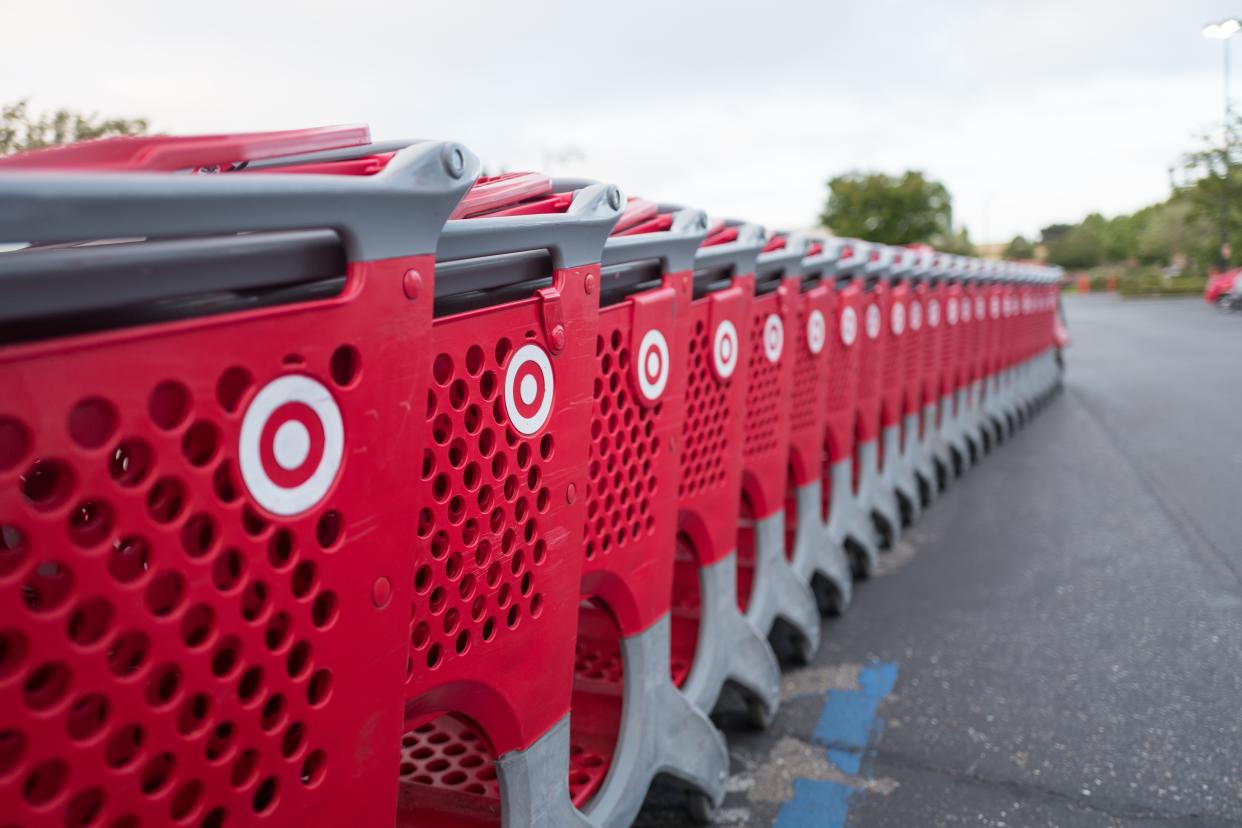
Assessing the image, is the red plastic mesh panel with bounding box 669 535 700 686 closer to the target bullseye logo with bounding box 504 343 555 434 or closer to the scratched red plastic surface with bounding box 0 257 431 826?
the target bullseye logo with bounding box 504 343 555 434

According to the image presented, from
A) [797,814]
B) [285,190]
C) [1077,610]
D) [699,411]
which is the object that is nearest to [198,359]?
[285,190]

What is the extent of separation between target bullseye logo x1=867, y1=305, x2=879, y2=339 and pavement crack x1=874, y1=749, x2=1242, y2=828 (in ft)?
6.56

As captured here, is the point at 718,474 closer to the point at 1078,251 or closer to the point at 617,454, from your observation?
the point at 617,454

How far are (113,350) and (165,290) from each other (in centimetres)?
11

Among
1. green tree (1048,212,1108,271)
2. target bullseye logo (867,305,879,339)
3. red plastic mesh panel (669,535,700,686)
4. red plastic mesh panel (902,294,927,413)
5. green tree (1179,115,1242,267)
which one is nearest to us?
A: red plastic mesh panel (669,535,700,686)

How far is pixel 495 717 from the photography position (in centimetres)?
187

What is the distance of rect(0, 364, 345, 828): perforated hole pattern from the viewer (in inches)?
40.6

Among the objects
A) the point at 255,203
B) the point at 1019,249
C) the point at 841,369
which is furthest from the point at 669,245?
the point at 1019,249

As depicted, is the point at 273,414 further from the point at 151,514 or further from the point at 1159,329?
the point at 1159,329

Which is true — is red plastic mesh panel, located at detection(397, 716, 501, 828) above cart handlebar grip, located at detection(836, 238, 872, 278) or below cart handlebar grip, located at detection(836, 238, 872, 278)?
below

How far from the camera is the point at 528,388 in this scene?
1798 millimetres

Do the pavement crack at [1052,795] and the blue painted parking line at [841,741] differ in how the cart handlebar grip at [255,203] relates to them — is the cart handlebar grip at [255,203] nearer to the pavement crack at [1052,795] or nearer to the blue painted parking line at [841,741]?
the blue painted parking line at [841,741]

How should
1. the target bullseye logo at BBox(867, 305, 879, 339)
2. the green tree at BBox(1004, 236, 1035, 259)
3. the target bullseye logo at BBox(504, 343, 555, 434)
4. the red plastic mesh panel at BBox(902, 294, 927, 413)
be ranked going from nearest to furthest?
1. the target bullseye logo at BBox(504, 343, 555, 434)
2. the target bullseye logo at BBox(867, 305, 879, 339)
3. the red plastic mesh panel at BBox(902, 294, 927, 413)
4. the green tree at BBox(1004, 236, 1035, 259)

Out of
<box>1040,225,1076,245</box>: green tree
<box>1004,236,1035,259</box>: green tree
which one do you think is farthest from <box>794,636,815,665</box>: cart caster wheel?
<box>1040,225,1076,245</box>: green tree
